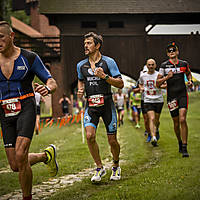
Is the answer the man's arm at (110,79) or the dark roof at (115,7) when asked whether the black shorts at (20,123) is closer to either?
the man's arm at (110,79)

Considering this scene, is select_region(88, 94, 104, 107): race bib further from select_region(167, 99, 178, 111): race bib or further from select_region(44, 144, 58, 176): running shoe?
select_region(167, 99, 178, 111): race bib

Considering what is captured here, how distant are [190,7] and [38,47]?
12.7 meters

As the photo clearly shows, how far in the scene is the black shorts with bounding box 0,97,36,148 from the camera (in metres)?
4.12

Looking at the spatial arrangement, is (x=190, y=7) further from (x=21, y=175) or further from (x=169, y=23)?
(x=21, y=175)

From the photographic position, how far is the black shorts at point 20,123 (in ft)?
13.5

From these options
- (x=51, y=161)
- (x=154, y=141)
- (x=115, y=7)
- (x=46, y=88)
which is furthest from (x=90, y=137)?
(x=115, y=7)

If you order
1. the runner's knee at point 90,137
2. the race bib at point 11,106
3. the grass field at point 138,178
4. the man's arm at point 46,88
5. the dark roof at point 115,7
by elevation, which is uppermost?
the dark roof at point 115,7

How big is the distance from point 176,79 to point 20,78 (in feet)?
14.7

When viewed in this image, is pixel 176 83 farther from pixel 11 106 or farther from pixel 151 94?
pixel 11 106

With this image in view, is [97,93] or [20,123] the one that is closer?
[20,123]

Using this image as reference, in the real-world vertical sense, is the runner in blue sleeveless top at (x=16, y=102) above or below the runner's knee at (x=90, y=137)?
above

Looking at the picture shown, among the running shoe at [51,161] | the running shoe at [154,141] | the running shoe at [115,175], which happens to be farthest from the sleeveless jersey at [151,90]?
the running shoe at [51,161]

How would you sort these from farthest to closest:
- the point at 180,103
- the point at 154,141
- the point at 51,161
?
the point at 154,141, the point at 180,103, the point at 51,161

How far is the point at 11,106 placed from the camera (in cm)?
416
